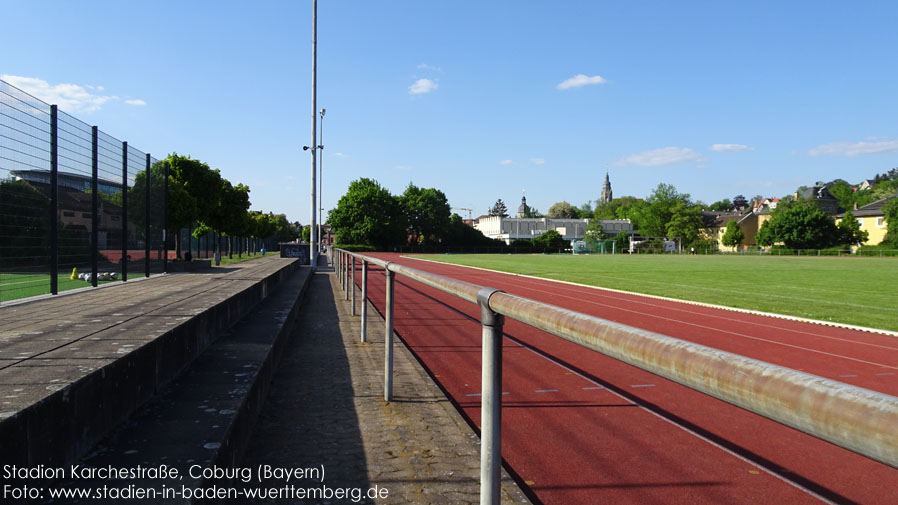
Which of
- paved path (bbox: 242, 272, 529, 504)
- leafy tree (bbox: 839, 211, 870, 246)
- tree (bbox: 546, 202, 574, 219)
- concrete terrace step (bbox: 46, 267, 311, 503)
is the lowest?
paved path (bbox: 242, 272, 529, 504)

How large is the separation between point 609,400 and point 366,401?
216cm

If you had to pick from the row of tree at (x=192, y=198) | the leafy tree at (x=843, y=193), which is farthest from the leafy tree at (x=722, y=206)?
the row of tree at (x=192, y=198)

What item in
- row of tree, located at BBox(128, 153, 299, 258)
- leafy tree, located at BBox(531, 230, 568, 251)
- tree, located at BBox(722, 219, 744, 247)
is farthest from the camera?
tree, located at BBox(722, 219, 744, 247)

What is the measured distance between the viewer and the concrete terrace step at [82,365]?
6.91 ft

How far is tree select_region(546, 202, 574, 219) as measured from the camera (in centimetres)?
15374

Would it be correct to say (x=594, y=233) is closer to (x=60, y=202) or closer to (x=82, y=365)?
(x=60, y=202)

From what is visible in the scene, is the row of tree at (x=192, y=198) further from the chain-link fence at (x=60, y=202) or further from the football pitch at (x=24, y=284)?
the football pitch at (x=24, y=284)

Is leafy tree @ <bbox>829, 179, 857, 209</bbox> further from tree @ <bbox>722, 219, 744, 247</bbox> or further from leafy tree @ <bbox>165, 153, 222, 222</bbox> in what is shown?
leafy tree @ <bbox>165, 153, 222, 222</bbox>

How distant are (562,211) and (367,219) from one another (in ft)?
288

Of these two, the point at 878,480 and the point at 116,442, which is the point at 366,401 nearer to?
the point at 116,442

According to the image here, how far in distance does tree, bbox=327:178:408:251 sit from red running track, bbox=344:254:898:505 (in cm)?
7045

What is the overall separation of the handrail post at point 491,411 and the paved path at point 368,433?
95 centimetres

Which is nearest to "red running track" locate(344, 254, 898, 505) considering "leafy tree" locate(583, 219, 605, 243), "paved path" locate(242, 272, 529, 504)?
"paved path" locate(242, 272, 529, 504)

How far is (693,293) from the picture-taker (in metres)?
16.7
